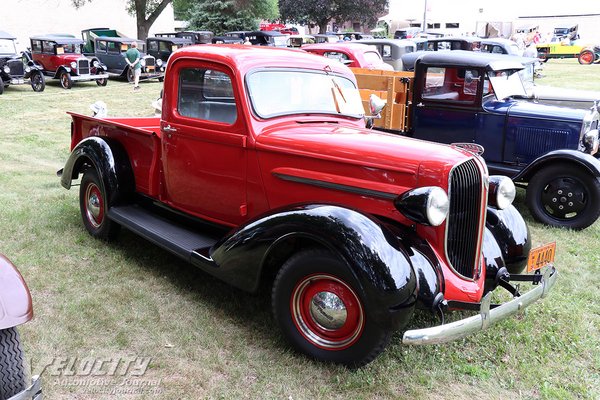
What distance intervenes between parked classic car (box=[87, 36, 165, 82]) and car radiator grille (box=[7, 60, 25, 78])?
12.5ft

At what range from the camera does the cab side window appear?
404 centimetres

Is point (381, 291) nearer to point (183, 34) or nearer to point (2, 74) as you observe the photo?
point (2, 74)

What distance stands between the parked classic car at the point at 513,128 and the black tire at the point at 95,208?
4296mm

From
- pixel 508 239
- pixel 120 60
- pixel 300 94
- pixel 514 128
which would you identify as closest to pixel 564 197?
pixel 514 128

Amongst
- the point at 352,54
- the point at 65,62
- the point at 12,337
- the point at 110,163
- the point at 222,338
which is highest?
the point at 352,54

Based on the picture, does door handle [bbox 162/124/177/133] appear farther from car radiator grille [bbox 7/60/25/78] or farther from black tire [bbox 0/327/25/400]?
car radiator grille [bbox 7/60/25/78]

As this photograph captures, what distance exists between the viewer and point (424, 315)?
12.4 ft

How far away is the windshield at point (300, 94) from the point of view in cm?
397

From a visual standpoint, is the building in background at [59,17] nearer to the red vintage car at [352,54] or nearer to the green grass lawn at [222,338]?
the red vintage car at [352,54]

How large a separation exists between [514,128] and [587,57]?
27.0m

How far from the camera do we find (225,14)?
34.2 meters

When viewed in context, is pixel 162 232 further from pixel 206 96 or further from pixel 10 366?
pixel 10 366

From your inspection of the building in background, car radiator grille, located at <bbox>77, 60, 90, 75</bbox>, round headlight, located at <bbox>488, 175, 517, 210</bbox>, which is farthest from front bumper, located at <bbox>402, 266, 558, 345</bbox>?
the building in background

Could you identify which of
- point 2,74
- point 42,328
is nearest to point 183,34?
point 2,74
